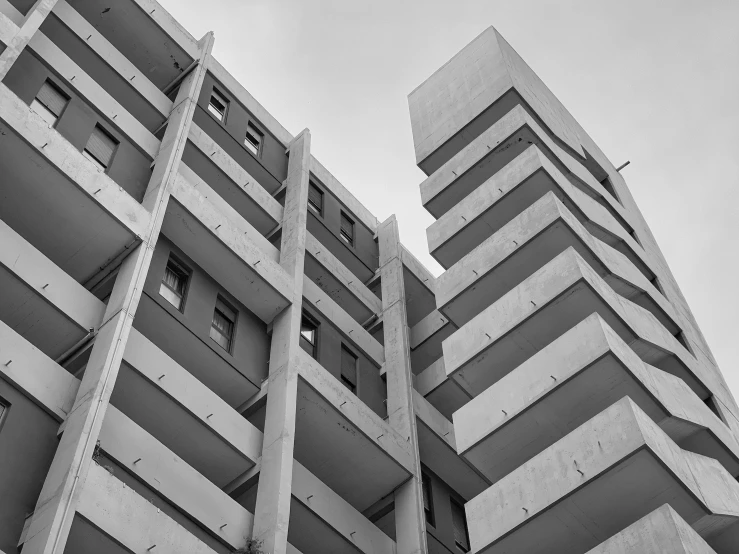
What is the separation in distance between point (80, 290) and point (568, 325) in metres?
12.0

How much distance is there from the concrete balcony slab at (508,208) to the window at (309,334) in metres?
4.71

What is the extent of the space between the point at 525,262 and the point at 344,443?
285 inches

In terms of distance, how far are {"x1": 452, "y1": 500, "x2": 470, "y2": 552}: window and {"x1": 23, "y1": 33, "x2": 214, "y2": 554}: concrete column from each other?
484 inches

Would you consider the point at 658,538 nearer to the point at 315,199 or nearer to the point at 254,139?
the point at 315,199

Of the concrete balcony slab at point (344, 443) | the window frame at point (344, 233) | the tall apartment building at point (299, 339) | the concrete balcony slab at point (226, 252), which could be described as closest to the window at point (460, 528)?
the tall apartment building at point (299, 339)

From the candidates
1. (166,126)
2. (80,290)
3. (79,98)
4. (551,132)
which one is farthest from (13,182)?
(551,132)

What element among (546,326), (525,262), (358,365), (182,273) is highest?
(525,262)

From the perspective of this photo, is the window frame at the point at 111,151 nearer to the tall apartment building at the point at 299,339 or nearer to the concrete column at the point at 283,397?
the tall apartment building at the point at 299,339

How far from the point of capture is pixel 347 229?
32.7 m

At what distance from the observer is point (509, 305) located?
931 inches

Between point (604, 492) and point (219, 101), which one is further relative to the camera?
point (219, 101)

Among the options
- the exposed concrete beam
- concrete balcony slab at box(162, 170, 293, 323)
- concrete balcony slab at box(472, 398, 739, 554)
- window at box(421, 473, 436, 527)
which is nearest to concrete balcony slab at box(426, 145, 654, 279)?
the exposed concrete beam

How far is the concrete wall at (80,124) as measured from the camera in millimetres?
21797

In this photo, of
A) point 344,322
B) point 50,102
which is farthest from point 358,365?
point 50,102
